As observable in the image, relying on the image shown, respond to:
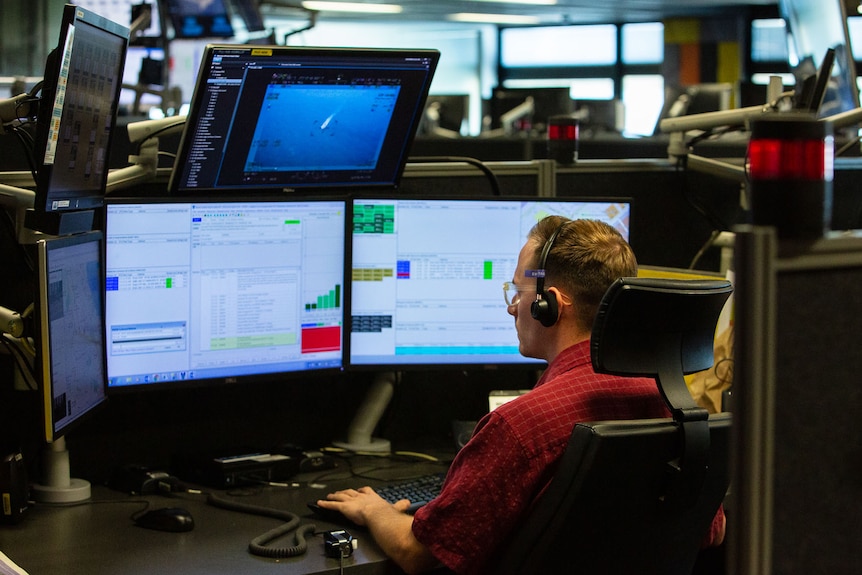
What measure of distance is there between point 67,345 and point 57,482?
0.31m

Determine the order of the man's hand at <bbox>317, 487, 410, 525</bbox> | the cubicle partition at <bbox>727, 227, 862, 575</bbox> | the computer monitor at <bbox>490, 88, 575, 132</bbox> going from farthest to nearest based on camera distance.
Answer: the computer monitor at <bbox>490, 88, 575, 132</bbox> < the man's hand at <bbox>317, 487, 410, 525</bbox> < the cubicle partition at <bbox>727, 227, 862, 575</bbox>

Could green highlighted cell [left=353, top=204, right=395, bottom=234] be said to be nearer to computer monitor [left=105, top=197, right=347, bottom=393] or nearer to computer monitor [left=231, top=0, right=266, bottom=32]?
computer monitor [left=105, top=197, right=347, bottom=393]

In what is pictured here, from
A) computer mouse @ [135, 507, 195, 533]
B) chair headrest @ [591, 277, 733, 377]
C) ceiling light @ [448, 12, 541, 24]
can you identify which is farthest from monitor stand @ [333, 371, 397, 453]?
ceiling light @ [448, 12, 541, 24]

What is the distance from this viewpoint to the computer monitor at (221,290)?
187cm

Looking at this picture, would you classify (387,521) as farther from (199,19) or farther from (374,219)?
(199,19)

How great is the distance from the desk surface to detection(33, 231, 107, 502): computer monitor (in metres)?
→ 0.07

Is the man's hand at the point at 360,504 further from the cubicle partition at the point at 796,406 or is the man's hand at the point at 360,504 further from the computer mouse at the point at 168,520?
the cubicle partition at the point at 796,406

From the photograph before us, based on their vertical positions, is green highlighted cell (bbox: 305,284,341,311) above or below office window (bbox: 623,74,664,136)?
below

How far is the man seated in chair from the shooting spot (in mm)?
1401

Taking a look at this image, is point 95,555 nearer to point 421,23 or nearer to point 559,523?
point 559,523

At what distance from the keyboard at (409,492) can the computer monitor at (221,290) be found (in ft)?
1.05

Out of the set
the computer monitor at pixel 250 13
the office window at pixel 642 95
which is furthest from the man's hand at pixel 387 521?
the office window at pixel 642 95

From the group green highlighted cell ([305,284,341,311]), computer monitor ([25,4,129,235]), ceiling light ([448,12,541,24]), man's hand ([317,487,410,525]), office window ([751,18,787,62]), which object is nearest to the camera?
computer monitor ([25,4,129,235])

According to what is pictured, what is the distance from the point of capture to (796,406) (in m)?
0.82
